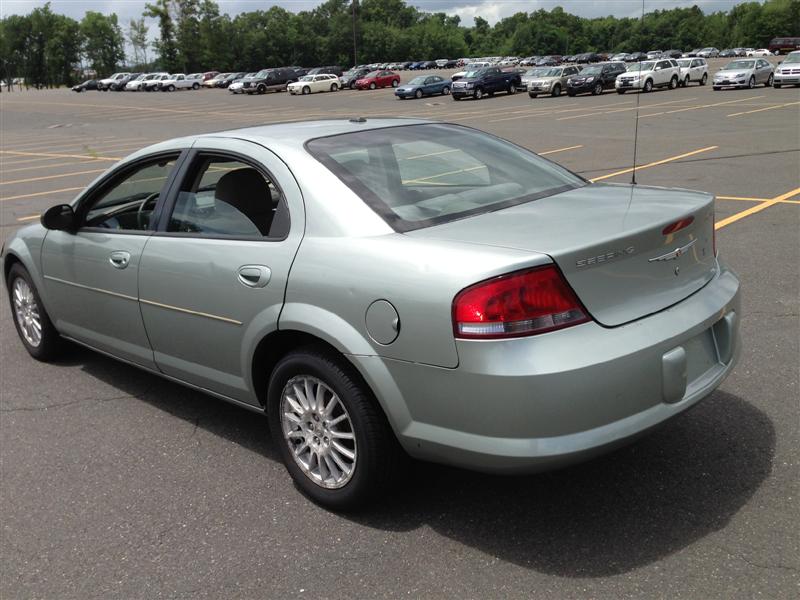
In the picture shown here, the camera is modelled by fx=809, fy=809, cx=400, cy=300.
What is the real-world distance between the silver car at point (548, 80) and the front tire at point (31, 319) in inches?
1576

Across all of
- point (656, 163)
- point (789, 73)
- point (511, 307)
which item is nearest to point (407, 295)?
point (511, 307)

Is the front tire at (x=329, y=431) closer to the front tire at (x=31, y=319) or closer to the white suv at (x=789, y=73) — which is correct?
the front tire at (x=31, y=319)

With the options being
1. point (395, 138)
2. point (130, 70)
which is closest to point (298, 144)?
point (395, 138)

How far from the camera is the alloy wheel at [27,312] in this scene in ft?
17.4

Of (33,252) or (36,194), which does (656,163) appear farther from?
(33,252)

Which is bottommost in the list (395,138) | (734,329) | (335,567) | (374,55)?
(335,567)

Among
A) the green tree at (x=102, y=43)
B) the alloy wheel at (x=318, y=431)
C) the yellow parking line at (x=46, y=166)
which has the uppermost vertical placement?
the green tree at (x=102, y=43)

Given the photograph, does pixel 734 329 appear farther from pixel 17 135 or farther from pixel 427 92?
pixel 427 92

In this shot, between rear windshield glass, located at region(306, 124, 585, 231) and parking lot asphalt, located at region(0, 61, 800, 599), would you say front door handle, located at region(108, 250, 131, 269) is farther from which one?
rear windshield glass, located at region(306, 124, 585, 231)

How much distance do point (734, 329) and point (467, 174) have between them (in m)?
1.41

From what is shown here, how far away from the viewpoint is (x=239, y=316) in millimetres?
3488

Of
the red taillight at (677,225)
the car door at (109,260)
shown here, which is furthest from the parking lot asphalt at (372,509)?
the red taillight at (677,225)

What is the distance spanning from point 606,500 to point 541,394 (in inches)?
34.1

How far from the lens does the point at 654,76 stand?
137 feet
